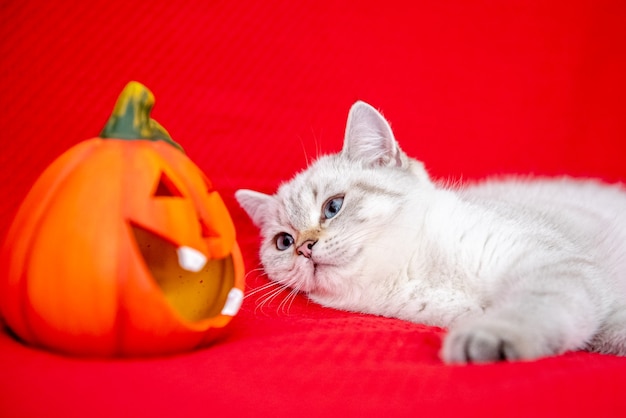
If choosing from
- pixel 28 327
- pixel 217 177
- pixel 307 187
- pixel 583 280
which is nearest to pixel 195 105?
pixel 217 177

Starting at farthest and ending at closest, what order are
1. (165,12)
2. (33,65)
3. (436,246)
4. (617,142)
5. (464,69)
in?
(617,142), (464,69), (165,12), (33,65), (436,246)

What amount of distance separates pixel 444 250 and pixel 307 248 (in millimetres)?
391

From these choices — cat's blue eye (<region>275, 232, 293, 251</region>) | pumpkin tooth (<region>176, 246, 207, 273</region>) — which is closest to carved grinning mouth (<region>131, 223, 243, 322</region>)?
pumpkin tooth (<region>176, 246, 207, 273</region>)

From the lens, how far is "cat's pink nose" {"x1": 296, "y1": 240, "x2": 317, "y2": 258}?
5.59ft

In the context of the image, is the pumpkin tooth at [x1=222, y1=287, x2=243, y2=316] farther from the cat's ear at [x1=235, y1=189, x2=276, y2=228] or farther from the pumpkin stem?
the cat's ear at [x1=235, y1=189, x2=276, y2=228]

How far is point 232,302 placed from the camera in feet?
4.11

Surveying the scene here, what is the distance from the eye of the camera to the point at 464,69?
100 inches

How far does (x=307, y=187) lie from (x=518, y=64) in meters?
1.30

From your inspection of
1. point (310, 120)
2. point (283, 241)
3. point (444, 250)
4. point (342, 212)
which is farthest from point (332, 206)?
point (310, 120)

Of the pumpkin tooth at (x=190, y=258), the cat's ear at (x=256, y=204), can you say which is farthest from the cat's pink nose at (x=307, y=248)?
the pumpkin tooth at (x=190, y=258)

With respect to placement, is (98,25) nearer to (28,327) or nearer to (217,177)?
(217,177)

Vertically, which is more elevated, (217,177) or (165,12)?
(165,12)

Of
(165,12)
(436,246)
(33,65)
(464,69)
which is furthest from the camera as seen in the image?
(464,69)

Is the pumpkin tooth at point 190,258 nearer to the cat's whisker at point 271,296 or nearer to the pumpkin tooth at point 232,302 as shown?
the pumpkin tooth at point 232,302
